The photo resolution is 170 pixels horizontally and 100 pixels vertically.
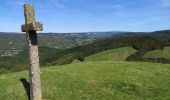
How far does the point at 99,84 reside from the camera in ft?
94.5

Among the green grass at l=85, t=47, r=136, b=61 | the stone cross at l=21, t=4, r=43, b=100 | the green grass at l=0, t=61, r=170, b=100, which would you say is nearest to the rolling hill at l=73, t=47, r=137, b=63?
the green grass at l=85, t=47, r=136, b=61

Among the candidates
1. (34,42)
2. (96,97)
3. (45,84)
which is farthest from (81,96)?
(34,42)

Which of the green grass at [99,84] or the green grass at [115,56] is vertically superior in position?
the green grass at [99,84]

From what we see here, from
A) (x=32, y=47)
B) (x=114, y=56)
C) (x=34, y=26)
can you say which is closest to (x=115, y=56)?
(x=114, y=56)

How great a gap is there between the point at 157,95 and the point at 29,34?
12.4 metres

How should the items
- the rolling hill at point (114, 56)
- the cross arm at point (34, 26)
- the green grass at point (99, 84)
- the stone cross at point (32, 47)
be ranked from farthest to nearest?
A: the rolling hill at point (114, 56)
the green grass at point (99, 84)
the stone cross at point (32, 47)
the cross arm at point (34, 26)

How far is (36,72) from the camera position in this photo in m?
24.1

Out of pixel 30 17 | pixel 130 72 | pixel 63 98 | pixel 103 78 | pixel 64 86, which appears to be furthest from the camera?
pixel 130 72

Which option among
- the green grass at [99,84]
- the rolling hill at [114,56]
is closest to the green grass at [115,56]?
the rolling hill at [114,56]

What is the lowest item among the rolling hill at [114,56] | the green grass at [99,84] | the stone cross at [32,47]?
the rolling hill at [114,56]

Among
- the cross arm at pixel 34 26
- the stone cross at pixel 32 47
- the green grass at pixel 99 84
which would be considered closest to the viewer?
the cross arm at pixel 34 26

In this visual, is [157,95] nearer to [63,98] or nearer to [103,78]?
[103,78]

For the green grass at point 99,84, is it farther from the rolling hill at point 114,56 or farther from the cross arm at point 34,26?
the rolling hill at point 114,56

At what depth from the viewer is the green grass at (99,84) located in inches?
1032
